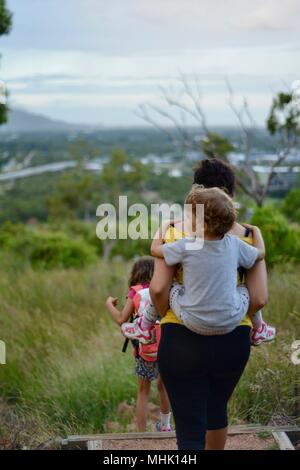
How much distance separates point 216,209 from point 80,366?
11.2ft

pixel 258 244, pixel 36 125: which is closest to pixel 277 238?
pixel 258 244

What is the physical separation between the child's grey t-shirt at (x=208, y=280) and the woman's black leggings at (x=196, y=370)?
0.09 metres

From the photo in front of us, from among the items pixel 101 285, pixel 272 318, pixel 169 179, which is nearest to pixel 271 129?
pixel 101 285

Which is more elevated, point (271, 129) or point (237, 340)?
point (271, 129)

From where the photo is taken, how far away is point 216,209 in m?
3.40

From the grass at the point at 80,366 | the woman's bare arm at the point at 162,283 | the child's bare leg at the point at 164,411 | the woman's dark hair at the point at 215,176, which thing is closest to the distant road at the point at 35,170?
the grass at the point at 80,366

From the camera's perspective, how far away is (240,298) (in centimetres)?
357

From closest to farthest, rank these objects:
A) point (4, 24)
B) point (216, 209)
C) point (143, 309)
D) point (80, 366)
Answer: point (216, 209), point (143, 309), point (80, 366), point (4, 24)

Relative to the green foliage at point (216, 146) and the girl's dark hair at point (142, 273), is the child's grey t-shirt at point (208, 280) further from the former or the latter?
the green foliage at point (216, 146)

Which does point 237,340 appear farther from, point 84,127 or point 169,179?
point 84,127

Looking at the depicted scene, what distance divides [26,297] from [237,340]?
6145 mm

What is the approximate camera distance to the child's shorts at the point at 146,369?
16.1 feet

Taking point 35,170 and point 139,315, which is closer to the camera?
point 139,315

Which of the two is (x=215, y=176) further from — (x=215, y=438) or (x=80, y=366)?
(x=80, y=366)
